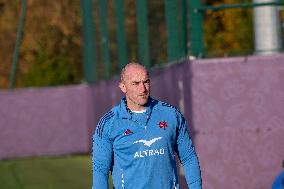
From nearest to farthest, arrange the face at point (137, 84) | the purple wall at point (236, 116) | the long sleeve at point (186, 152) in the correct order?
the face at point (137, 84), the long sleeve at point (186, 152), the purple wall at point (236, 116)

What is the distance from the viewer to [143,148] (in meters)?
8.50

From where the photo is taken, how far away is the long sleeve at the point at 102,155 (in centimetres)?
854

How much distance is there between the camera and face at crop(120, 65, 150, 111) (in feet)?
27.2

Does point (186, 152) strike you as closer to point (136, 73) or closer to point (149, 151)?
point (149, 151)

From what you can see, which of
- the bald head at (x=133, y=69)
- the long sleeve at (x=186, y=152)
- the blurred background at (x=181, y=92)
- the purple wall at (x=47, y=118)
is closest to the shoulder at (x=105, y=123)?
the bald head at (x=133, y=69)

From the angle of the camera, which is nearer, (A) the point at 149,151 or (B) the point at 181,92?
(A) the point at 149,151

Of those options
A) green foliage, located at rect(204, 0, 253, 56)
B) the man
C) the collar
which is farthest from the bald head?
green foliage, located at rect(204, 0, 253, 56)

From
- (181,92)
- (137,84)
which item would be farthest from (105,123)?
(181,92)

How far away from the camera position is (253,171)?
1427 cm

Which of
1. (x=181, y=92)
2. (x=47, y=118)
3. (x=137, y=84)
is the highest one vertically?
(x=137, y=84)

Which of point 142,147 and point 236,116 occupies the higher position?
point 142,147

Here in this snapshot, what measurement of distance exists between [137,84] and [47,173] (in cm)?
1495

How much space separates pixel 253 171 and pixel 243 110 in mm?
715

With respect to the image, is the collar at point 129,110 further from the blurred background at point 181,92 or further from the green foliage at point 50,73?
the green foliage at point 50,73
